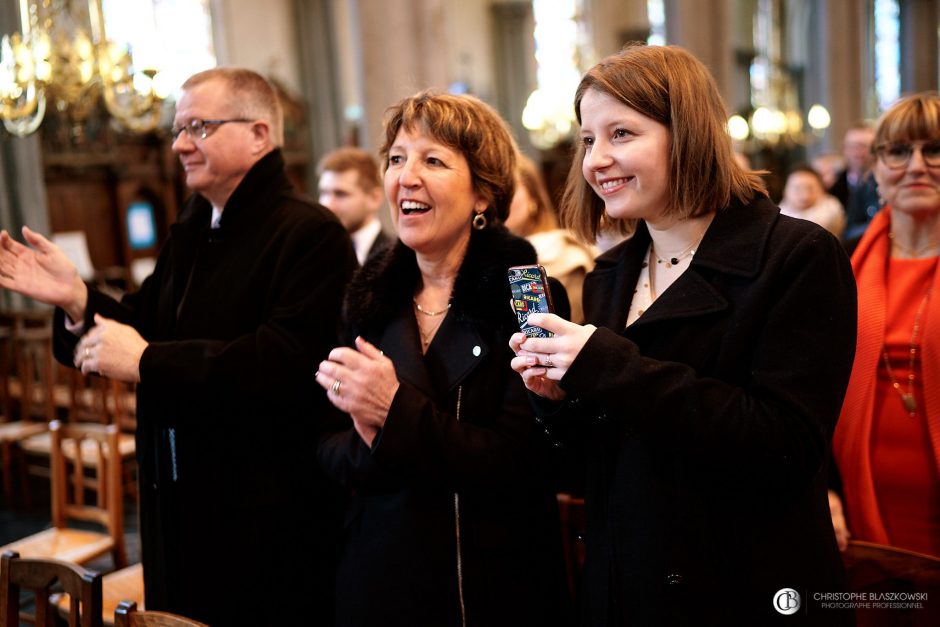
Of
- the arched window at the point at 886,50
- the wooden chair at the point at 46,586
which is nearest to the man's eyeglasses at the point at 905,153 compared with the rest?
the wooden chair at the point at 46,586

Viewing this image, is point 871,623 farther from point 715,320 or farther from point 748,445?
point 715,320

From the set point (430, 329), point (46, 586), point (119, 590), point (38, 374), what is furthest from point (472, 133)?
point (38, 374)

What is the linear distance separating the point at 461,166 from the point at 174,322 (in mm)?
1095

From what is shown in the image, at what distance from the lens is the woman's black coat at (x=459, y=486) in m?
1.84

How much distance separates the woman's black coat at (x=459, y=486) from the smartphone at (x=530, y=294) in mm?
352

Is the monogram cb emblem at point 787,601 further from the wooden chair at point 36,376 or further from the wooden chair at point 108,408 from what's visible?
the wooden chair at point 36,376

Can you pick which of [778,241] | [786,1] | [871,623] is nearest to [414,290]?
[778,241]

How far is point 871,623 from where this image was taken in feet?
6.04

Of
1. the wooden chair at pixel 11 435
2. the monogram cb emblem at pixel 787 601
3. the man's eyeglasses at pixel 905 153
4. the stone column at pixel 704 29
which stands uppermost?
the stone column at pixel 704 29

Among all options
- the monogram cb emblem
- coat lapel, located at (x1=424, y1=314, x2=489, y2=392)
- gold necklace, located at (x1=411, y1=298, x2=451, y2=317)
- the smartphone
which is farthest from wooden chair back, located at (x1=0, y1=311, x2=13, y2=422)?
the monogram cb emblem

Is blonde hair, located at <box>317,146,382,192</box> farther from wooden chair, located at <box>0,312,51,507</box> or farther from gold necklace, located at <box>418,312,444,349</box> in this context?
wooden chair, located at <box>0,312,51,507</box>

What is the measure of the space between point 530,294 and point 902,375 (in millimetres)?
1226

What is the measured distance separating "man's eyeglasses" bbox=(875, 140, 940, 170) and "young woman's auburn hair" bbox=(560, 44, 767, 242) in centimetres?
94

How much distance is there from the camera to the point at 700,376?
5.02ft
